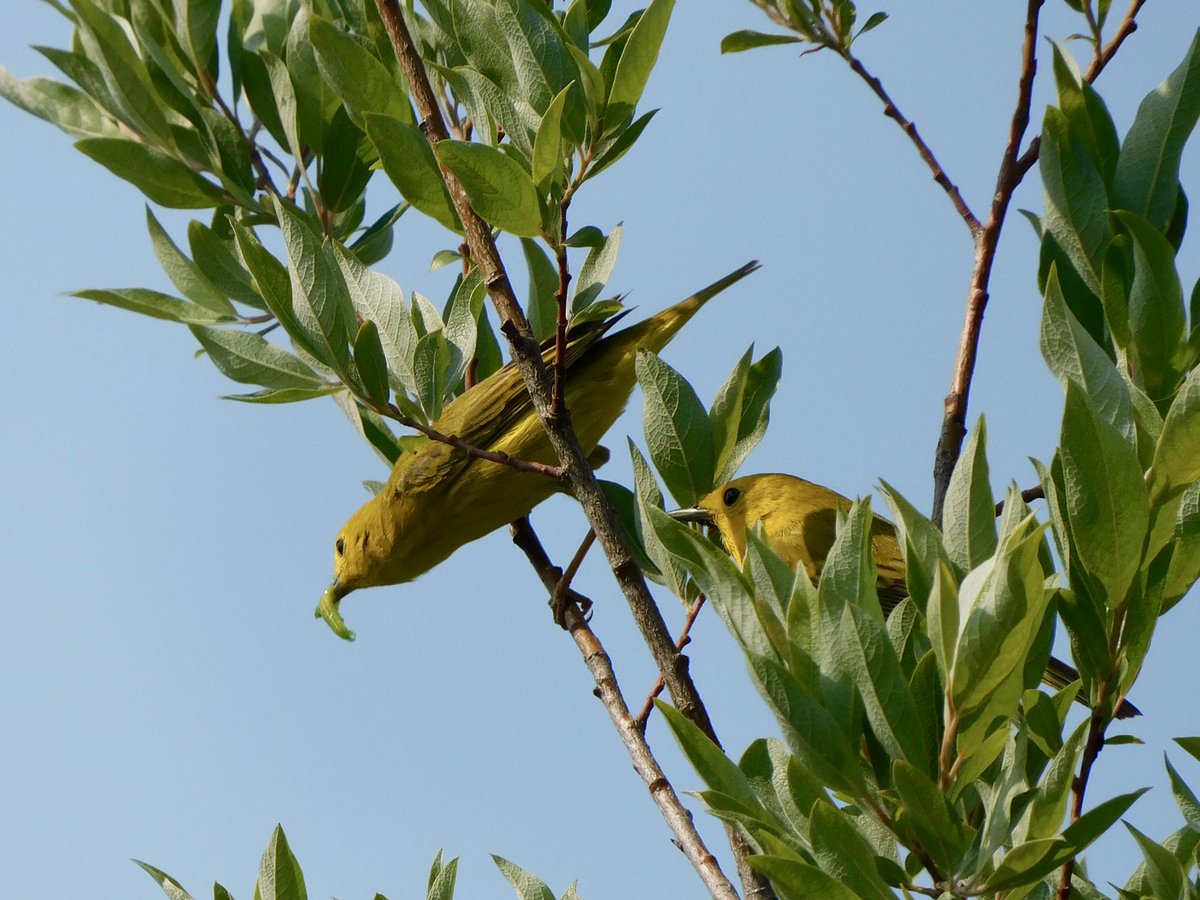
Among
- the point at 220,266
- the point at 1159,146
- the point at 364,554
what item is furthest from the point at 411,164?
the point at 364,554

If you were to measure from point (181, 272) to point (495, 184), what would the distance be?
4.23ft

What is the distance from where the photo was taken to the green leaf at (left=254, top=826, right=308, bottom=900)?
1997 mm

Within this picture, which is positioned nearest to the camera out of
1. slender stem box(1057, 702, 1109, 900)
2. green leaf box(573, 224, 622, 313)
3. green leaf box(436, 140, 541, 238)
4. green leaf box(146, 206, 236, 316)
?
slender stem box(1057, 702, 1109, 900)

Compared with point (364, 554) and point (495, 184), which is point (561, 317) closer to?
point (495, 184)

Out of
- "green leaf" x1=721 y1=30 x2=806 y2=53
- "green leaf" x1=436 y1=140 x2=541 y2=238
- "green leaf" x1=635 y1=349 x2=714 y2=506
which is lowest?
"green leaf" x1=635 y1=349 x2=714 y2=506

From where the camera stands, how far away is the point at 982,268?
2225 mm

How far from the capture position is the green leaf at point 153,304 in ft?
8.67

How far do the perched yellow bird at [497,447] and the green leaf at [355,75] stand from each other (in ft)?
6.66

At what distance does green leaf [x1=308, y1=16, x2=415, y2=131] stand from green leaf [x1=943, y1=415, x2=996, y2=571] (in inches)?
42.1

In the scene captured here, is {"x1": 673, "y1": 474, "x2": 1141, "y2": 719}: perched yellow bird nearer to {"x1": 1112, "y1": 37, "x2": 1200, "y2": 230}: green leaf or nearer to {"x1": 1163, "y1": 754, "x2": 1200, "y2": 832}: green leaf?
{"x1": 1163, "y1": 754, "x2": 1200, "y2": 832}: green leaf

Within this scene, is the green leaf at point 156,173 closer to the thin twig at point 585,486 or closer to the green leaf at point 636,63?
the thin twig at point 585,486

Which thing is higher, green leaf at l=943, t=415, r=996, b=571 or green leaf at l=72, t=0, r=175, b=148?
green leaf at l=72, t=0, r=175, b=148

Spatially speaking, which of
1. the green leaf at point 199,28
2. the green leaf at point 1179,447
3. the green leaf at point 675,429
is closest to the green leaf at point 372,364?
the green leaf at point 675,429

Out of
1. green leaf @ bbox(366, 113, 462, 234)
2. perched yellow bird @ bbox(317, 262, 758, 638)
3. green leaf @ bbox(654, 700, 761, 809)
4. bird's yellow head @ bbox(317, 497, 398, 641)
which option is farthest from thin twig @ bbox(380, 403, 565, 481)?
bird's yellow head @ bbox(317, 497, 398, 641)
